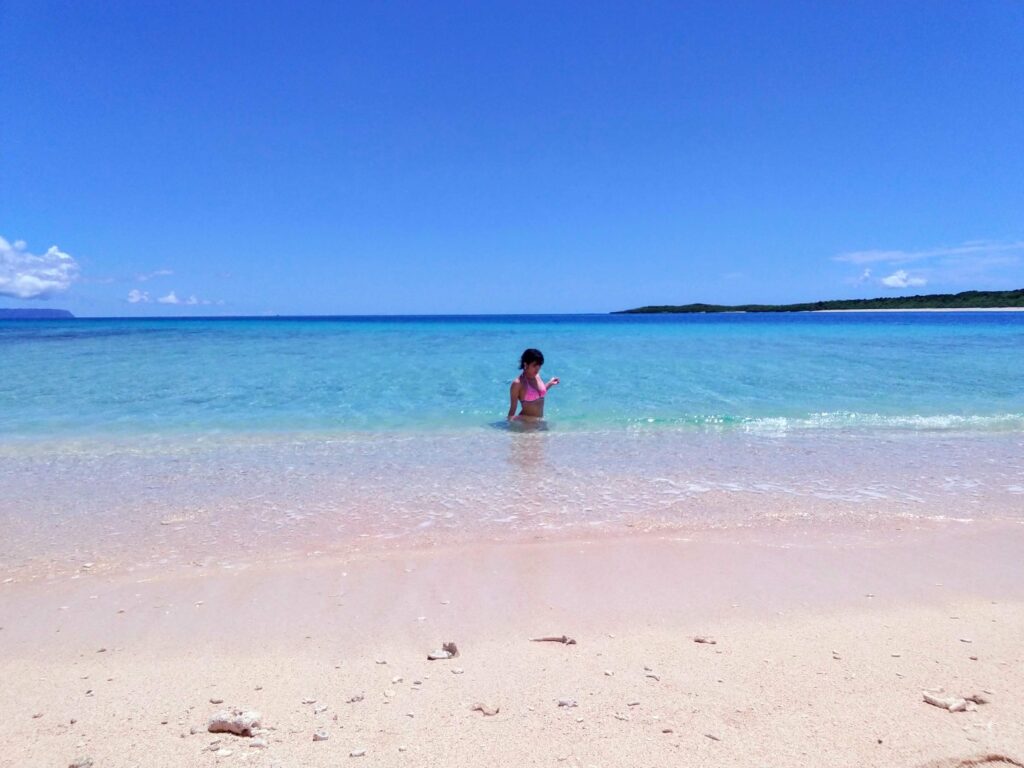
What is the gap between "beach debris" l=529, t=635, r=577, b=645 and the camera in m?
3.26

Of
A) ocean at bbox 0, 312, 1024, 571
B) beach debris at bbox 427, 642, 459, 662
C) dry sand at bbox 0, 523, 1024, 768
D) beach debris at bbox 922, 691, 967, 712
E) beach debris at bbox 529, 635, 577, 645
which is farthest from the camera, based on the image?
ocean at bbox 0, 312, 1024, 571

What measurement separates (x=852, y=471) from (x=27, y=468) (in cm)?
945

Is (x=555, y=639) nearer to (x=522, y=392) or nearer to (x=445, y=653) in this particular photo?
(x=445, y=653)

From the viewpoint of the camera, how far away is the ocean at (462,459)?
17.4 ft

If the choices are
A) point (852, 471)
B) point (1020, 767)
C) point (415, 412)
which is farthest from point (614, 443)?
point (1020, 767)

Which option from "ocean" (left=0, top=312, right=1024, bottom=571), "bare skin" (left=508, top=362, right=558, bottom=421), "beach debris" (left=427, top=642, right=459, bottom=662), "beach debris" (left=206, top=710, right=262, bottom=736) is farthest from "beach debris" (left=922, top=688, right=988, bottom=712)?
"bare skin" (left=508, top=362, right=558, bottom=421)

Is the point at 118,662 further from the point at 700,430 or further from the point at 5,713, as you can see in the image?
the point at 700,430

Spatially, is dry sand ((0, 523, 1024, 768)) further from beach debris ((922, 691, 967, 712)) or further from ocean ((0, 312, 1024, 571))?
ocean ((0, 312, 1024, 571))

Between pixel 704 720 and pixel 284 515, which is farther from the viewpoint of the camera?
pixel 284 515

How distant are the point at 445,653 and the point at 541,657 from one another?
0.49 m

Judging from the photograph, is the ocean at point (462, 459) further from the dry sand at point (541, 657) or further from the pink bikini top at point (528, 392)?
the dry sand at point (541, 657)

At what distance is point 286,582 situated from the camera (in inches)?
162

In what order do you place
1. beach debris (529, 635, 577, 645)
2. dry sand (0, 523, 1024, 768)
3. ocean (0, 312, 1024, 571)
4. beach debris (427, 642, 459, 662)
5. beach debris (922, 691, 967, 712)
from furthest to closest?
1. ocean (0, 312, 1024, 571)
2. beach debris (529, 635, 577, 645)
3. beach debris (427, 642, 459, 662)
4. beach debris (922, 691, 967, 712)
5. dry sand (0, 523, 1024, 768)

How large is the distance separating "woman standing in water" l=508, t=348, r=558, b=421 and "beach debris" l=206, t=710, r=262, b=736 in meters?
7.29
